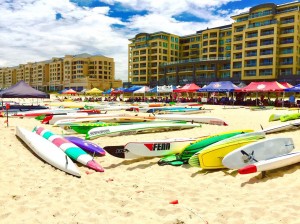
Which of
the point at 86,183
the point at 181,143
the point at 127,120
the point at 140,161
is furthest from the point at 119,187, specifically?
the point at 127,120

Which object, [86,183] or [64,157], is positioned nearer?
[86,183]

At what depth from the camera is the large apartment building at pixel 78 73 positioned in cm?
10119

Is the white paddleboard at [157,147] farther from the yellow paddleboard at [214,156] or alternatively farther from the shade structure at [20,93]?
the shade structure at [20,93]

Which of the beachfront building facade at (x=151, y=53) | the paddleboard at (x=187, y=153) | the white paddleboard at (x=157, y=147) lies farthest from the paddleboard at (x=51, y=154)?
the beachfront building facade at (x=151, y=53)

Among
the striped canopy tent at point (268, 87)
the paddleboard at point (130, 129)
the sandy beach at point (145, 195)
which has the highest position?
the striped canopy tent at point (268, 87)

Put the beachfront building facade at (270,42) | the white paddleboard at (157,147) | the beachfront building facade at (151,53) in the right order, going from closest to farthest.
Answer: the white paddleboard at (157,147), the beachfront building facade at (270,42), the beachfront building facade at (151,53)

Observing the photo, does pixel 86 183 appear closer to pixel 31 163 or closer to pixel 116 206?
pixel 116 206

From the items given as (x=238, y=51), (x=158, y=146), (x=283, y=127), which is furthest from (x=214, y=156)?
(x=238, y=51)

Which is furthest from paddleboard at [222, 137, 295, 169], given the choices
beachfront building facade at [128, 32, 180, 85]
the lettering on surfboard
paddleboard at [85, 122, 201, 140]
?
beachfront building facade at [128, 32, 180, 85]

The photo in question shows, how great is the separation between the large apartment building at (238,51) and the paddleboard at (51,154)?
49.0 meters

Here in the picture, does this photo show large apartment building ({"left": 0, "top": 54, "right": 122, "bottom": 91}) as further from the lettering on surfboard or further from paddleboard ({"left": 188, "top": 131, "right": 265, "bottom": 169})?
paddleboard ({"left": 188, "top": 131, "right": 265, "bottom": 169})

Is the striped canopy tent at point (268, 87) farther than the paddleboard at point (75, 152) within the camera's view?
Yes

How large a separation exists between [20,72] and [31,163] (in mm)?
152811

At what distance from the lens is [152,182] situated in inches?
214
